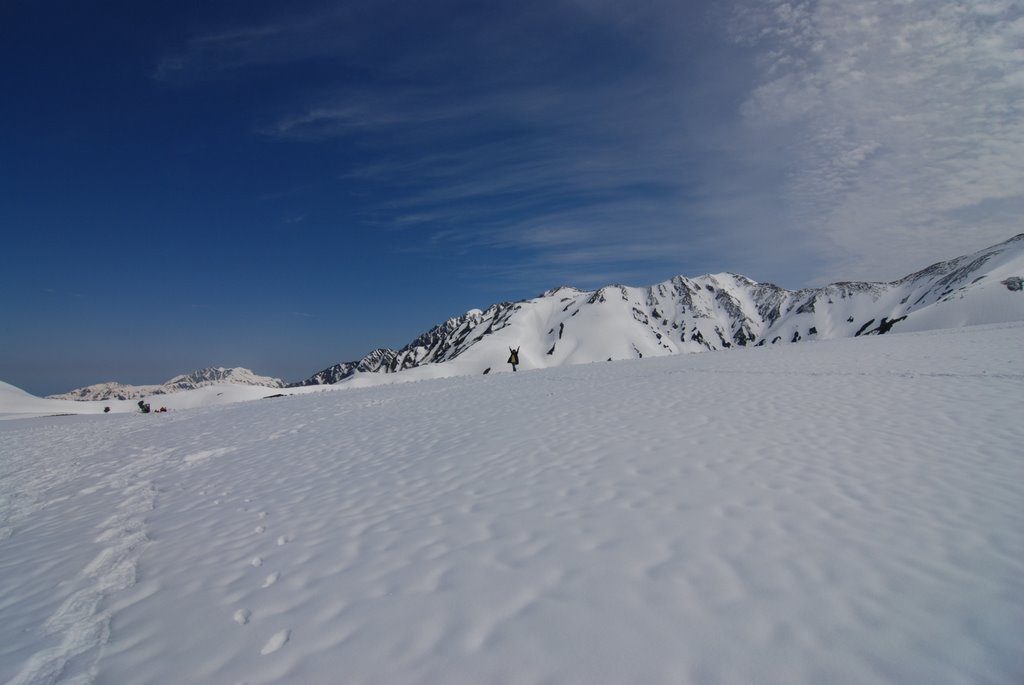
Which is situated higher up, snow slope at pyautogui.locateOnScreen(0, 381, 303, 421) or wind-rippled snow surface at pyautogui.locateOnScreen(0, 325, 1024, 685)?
snow slope at pyautogui.locateOnScreen(0, 381, 303, 421)

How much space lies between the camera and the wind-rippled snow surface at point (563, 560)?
381 cm

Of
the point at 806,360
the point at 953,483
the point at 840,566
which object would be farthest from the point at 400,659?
the point at 806,360

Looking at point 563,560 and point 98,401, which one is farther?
point 98,401

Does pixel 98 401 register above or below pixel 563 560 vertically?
above

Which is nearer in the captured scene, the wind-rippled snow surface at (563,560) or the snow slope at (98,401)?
the wind-rippled snow surface at (563,560)

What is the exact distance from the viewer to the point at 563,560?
5.42 metres

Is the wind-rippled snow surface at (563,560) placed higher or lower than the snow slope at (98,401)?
lower

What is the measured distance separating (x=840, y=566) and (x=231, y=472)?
1316cm

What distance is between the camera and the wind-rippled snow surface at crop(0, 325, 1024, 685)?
3.81 meters

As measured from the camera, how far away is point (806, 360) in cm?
2788

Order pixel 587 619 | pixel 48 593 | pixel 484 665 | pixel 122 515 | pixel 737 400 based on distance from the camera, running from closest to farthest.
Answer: pixel 484 665 < pixel 587 619 < pixel 48 593 < pixel 122 515 < pixel 737 400

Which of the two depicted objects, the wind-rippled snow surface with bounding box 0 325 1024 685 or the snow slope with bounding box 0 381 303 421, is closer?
the wind-rippled snow surface with bounding box 0 325 1024 685

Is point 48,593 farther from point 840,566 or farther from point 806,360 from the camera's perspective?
point 806,360

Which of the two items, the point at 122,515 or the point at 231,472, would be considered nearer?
the point at 122,515
